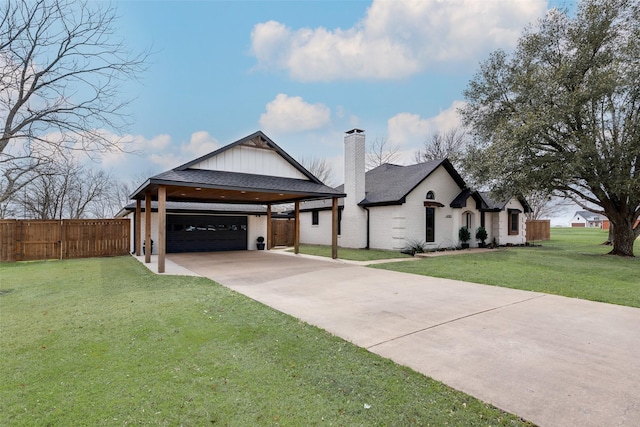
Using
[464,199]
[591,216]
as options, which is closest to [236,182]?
[464,199]

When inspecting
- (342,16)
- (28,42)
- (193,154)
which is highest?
(342,16)

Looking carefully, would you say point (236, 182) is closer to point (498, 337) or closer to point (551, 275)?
point (498, 337)

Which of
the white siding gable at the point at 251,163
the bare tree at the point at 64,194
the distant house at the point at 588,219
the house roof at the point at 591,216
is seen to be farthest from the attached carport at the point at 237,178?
the house roof at the point at 591,216

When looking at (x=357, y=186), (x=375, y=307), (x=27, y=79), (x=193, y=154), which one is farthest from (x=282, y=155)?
(x=193, y=154)

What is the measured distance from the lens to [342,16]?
13.1m

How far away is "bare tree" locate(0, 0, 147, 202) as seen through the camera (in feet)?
22.1

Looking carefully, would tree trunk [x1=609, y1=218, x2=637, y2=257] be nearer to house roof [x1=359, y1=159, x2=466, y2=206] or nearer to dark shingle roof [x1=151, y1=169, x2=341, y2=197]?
house roof [x1=359, y1=159, x2=466, y2=206]

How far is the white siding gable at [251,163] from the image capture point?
39.4 ft

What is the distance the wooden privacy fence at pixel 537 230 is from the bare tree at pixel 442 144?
1042 centimetres

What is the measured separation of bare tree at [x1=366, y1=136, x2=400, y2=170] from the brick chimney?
18.5m

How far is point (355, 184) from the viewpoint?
18.0 m

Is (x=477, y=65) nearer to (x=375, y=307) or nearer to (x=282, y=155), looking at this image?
(x=282, y=155)

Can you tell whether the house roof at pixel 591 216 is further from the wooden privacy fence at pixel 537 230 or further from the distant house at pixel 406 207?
the distant house at pixel 406 207

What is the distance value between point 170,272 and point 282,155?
21.0 ft
